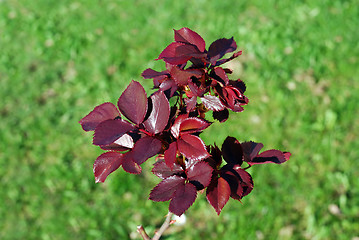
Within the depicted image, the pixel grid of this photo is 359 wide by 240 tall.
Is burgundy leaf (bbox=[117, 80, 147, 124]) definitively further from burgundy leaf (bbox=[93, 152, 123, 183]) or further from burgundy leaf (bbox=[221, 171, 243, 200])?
burgundy leaf (bbox=[221, 171, 243, 200])

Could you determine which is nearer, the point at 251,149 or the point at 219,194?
the point at 219,194

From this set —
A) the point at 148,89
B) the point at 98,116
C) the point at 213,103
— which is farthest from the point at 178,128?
the point at 148,89

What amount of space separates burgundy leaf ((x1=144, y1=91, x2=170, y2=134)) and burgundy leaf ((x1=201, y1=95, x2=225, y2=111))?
10cm

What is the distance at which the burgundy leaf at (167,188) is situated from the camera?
3.33 feet

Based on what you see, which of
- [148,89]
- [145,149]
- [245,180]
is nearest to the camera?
[145,149]

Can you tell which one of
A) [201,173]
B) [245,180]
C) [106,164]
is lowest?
[245,180]

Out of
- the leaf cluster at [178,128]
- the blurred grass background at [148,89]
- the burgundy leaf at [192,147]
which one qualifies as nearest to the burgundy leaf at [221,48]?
the leaf cluster at [178,128]

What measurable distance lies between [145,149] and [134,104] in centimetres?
14

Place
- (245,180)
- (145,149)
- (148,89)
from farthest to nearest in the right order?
(148,89), (245,180), (145,149)

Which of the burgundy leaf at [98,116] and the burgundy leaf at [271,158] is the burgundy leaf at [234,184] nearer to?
the burgundy leaf at [271,158]

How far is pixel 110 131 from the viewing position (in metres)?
0.98

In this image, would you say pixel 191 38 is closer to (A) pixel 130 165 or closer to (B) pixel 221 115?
(B) pixel 221 115

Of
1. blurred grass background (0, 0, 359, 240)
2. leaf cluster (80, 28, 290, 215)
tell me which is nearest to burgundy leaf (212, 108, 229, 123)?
leaf cluster (80, 28, 290, 215)

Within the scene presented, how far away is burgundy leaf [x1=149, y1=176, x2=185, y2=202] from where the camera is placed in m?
1.02
